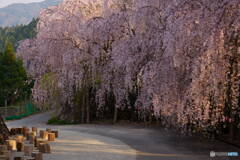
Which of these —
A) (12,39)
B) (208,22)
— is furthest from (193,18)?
(12,39)

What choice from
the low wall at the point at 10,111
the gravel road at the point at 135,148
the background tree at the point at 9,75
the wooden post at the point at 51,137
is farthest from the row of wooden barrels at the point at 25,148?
the background tree at the point at 9,75

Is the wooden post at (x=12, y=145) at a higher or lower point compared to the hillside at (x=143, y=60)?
lower

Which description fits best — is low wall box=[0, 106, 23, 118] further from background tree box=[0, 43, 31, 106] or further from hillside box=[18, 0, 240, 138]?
hillside box=[18, 0, 240, 138]

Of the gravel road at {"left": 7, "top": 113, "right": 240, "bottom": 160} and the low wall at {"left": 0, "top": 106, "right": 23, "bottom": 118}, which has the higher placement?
the low wall at {"left": 0, "top": 106, "right": 23, "bottom": 118}

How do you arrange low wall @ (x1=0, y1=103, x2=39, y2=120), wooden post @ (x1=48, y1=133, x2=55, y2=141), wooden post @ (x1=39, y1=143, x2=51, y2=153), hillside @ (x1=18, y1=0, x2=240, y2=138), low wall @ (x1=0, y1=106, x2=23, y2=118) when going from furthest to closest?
low wall @ (x1=0, y1=106, x2=23, y2=118) → low wall @ (x1=0, y1=103, x2=39, y2=120) → wooden post @ (x1=48, y1=133, x2=55, y2=141) → wooden post @ (x1=39, y1=143, x2=51, y2=153) → hillside @ (x1=18, y1=0, x2=240, y2=138)

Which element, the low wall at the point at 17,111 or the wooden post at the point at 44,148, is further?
the low wall at the point at 17,111

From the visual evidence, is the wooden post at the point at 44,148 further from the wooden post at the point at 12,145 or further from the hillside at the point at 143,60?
the hillside at the point at 143,60

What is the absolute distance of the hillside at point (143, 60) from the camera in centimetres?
876

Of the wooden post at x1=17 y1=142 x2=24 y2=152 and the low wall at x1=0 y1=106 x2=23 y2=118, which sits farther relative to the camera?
the low wall at x1=0 y1=106 x2=23 y2=118

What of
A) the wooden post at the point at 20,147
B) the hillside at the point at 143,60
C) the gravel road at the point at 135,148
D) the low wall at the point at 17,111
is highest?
the hillside at the point at 143,60

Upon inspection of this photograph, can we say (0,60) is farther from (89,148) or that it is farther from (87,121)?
(89,148)

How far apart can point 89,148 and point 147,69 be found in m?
3.32

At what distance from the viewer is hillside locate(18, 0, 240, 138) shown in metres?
A: 8.76

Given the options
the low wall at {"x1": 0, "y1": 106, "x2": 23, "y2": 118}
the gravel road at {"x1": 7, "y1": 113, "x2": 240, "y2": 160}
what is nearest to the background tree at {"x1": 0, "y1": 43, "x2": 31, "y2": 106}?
the low wall at {"x1": 0, "y1": 106, "x2": 23, "y2": 118}
